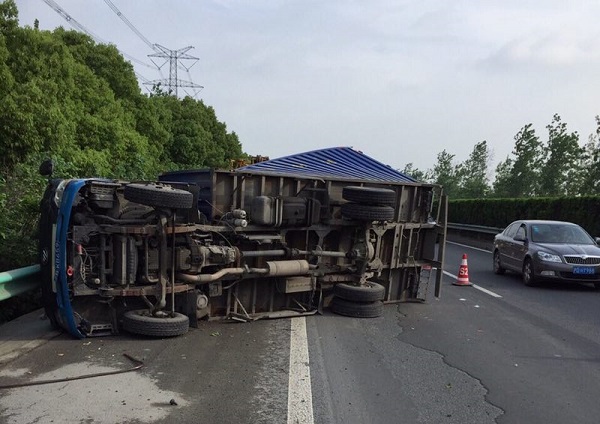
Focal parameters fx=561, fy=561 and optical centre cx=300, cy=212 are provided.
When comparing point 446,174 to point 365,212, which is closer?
point 365,212

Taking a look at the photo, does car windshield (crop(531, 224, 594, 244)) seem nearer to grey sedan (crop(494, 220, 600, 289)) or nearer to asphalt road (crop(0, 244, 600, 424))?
grey sedan (crop(494, 220, 600, 289))

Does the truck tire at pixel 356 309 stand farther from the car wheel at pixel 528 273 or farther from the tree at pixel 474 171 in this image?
the tree at pixel 474 171

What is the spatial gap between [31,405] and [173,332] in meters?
2.17

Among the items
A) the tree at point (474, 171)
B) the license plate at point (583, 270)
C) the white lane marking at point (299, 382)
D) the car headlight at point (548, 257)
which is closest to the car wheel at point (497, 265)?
the car headlight at point (548, 257)

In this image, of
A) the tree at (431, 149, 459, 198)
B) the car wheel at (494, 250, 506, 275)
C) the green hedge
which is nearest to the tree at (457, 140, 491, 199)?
the tree at (431, 149, 459, 198)

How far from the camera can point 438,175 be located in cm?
6594

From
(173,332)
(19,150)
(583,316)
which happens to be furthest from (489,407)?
(19,150)

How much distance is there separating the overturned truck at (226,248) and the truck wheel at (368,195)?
0.6 inches

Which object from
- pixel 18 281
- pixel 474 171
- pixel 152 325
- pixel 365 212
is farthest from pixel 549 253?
pixel 474 171

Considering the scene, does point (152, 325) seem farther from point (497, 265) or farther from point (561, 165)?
point (561, 165)

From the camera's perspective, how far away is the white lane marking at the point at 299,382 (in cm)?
439

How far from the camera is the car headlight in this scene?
11867mm

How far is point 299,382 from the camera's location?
5191 mm

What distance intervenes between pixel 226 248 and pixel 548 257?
784 centimetres
